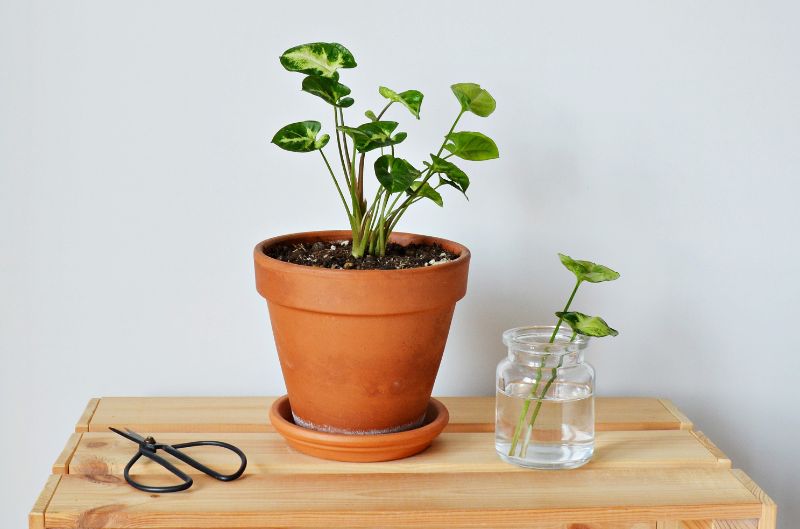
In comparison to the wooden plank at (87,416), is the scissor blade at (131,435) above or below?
above

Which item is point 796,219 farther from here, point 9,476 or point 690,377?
point 9,476

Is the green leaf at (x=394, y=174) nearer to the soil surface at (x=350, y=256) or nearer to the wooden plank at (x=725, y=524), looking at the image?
the soil surface at (x=350, y=256)

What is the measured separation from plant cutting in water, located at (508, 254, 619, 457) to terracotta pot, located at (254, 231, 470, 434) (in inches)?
4.5

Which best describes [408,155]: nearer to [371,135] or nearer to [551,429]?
[371,135]

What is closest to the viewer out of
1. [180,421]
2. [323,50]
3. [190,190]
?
[323,50]

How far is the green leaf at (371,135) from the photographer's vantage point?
1027 mm

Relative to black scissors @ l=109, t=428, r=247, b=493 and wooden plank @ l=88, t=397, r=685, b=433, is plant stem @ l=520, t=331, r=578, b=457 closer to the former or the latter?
wooden plank @ l=88, t=397, r=685, b=433

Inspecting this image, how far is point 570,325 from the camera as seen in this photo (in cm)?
111

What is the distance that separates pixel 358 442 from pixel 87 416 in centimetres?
39

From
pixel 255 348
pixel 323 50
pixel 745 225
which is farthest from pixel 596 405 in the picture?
pixel 323 50

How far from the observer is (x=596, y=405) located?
4.33ft

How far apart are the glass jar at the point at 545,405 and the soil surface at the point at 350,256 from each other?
0.14 meters

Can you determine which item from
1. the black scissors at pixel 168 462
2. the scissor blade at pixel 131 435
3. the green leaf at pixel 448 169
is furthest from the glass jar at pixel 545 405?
the scissor blade at pixel 131 435

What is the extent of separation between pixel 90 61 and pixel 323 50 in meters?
0.43
